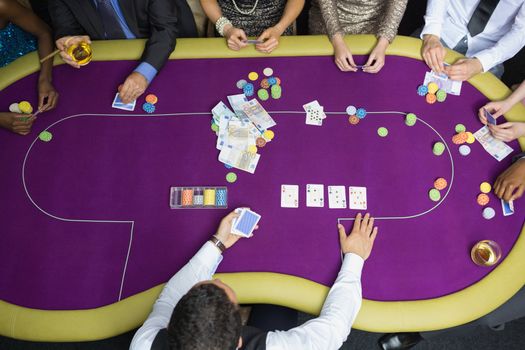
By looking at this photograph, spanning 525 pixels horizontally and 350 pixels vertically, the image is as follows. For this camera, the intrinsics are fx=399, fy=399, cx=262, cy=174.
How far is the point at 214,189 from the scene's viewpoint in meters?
1.86

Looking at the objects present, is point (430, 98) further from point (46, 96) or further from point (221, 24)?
point (46, 96)

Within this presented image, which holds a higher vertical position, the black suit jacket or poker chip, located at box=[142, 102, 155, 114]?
the black suit jacket

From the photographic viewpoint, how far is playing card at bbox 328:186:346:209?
5.99 ft

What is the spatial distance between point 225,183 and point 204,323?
713 mm

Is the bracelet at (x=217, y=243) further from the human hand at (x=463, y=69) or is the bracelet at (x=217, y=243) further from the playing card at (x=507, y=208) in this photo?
the human hand at (x=463, y=69)

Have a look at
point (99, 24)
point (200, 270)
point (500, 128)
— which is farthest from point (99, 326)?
point (500, 128)

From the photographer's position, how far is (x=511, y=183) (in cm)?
182

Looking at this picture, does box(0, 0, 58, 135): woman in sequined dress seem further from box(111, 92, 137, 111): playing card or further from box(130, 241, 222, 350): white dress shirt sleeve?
box(130, 241, 222, 350): white dress shirt sleeve

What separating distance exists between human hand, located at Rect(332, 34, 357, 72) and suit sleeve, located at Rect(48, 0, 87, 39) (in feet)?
4.91

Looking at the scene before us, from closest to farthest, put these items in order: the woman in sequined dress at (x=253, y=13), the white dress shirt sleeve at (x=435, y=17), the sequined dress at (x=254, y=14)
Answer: the white dress shirt sleeve at (x=435, y=17) < the woman in sequined dress at (x=253, y=13) < the sequined dress at (x=254, y=14)

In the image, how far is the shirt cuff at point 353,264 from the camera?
169 cm

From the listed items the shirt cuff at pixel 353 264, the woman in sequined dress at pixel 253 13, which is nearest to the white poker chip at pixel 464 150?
the shirt cuff at pixel 353 264

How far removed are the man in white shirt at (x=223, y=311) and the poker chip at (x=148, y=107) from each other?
71 centimetres

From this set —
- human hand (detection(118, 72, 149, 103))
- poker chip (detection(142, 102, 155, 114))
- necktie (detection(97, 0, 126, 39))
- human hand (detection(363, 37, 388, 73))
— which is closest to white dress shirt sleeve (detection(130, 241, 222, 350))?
poker chip (detection(142, 102, 155, 114))
